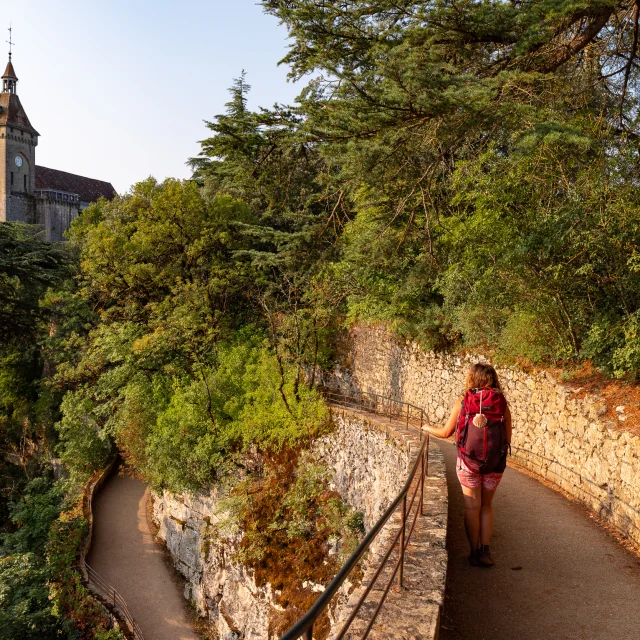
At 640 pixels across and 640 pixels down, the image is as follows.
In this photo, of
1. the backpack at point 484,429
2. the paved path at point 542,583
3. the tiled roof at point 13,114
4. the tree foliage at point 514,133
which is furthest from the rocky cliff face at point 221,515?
the tiled roof at point 13,114

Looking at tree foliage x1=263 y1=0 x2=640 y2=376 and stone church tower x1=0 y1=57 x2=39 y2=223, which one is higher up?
stone church tower x1=0 y1=57 x2=39 y2=223

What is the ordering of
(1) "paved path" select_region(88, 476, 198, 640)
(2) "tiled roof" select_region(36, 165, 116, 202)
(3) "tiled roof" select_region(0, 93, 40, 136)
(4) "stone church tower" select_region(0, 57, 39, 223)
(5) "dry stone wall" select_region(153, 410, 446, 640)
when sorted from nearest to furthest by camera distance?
(5) "dry stone wall" select_region(153, 410, 446, 640)
(1) "paved path" select_region(88, 476, 198, 640)
(4) "stone church tower" select_region(0, 57, 39, 223)
(3) "tiled roof" select_region(0, 93, 40, 136)
(2) "tiled roof" select_region(36, 165, 116, 202)

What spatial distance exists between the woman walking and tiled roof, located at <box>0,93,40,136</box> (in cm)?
7224

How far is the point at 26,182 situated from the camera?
6406cm

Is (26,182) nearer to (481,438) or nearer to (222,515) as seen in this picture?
(222,515)

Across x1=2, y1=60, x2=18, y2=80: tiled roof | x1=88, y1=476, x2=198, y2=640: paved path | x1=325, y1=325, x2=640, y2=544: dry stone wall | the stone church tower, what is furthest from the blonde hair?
x1=2, y1=60, x2=18, y2=80: tiled roof

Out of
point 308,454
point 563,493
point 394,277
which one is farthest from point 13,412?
point 563,493

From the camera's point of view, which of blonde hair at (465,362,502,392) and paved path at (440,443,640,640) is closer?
paved path at (440,443,640,640)

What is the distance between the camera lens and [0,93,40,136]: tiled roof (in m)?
63.4

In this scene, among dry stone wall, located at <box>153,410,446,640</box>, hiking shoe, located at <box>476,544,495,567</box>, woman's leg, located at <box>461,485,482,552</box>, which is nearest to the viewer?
woman's leg, located at <box>461,485,482,552</box>

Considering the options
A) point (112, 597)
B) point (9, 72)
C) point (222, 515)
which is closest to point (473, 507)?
point (222, 515)

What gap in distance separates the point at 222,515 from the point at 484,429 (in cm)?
1303

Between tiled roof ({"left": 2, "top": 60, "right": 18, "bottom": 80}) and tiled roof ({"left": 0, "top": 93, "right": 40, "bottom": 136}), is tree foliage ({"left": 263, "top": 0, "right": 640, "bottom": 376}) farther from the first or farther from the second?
tiled roof ({"left": 2, "top": 60, "right": 18, "bottom": 80})

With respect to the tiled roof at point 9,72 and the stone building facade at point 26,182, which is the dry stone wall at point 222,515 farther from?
the tiled roof at point 9,72
